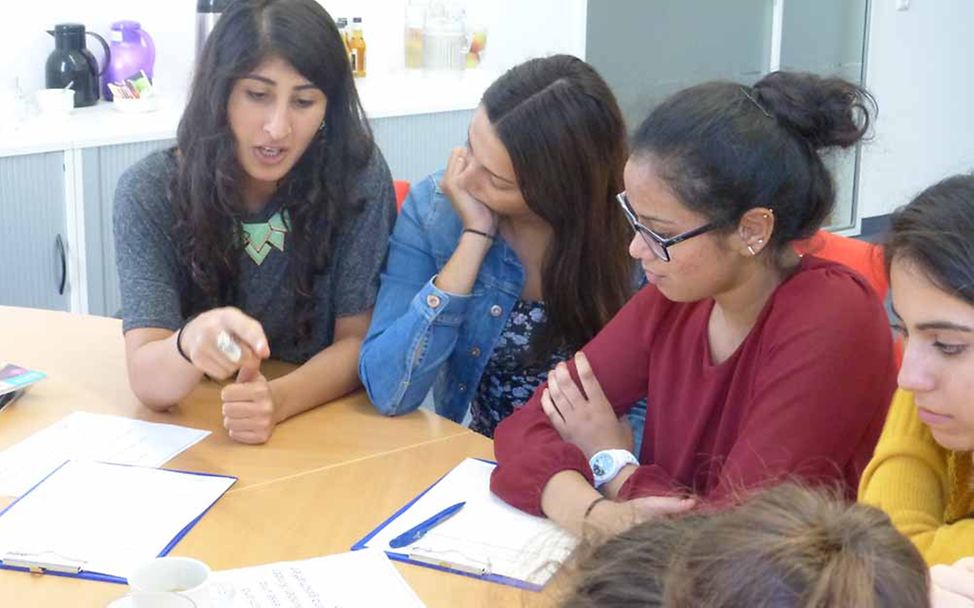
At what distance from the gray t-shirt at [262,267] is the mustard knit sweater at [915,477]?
2.91 ft

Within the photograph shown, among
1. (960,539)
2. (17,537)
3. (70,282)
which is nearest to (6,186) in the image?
(70,282)

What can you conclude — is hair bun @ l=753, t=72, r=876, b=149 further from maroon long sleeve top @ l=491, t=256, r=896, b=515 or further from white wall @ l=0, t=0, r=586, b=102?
white wall @ l=0, t=0, r=586, b=102

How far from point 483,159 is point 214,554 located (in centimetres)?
78

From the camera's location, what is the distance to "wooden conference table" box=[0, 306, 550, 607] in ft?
4.35

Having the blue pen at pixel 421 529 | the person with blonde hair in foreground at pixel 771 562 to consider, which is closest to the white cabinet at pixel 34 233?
the blue pen at pixel 421 529

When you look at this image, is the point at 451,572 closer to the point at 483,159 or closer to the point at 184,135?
the point at 483,159

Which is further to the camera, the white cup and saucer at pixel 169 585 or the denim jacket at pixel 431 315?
the denim jacket at pixel 431 315

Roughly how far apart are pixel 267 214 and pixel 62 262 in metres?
1.49

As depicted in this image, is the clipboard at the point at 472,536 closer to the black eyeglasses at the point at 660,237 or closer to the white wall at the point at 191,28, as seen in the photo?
the black eyeglasses at the point at 660,237

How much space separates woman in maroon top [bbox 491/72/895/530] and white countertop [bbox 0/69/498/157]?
201 cm

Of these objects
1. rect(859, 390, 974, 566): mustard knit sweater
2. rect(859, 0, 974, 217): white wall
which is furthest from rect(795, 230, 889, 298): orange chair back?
rect(859, 0, 974, 217): white wall

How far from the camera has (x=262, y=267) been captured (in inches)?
81.0

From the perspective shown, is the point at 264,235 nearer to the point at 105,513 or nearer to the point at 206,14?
the point at 105,513

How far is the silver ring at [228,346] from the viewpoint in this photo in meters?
1.67
